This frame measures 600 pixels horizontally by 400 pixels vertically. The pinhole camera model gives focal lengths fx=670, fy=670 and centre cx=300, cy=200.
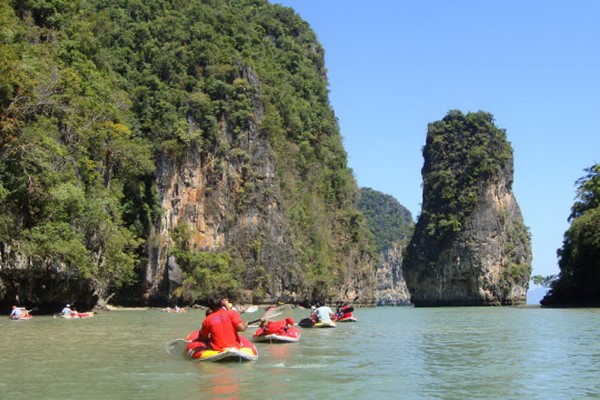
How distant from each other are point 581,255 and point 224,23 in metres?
35.9

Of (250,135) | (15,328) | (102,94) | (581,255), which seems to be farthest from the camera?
(250,135)

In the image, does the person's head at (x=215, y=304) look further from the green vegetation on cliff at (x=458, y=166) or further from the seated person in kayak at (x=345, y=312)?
the green vegetation on cliff at (x=458, y=166)

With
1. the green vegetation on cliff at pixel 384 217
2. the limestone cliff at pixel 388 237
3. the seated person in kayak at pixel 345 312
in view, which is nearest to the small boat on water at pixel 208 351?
the seated person in kayak at pixel 345 312

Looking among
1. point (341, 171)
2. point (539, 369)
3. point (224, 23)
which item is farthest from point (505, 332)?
point (341, 171)

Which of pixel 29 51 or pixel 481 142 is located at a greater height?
pixel 481 142

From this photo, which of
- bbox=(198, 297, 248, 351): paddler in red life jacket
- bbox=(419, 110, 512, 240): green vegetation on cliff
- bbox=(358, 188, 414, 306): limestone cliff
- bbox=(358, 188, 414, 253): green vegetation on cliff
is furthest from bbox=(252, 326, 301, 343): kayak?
bbox=(358, 188, 414, 253): green vegetation on cliff

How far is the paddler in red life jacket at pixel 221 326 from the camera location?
11352mm

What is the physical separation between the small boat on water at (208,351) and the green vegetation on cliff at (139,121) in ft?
50.3

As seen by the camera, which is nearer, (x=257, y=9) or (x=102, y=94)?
(x=102, y=94)

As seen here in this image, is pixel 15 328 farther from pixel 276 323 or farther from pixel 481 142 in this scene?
pixel 481 142

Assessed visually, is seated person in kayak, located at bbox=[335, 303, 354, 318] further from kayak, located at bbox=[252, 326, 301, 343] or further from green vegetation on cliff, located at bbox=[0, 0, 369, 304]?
green vegetation on cliff, located at bbox=[0, 0, 369, 304]

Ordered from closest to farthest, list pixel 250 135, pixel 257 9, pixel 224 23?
1. pixel 250 135
2. pixel 224 23
3. pixel 257 9

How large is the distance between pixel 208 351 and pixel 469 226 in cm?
6038

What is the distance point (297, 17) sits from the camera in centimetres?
7956
